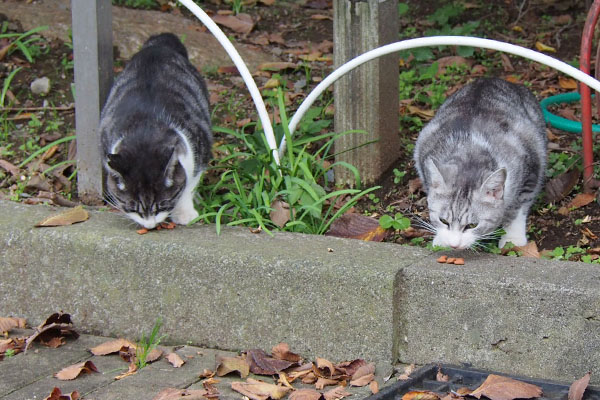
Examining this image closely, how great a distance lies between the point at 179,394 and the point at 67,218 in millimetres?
1269

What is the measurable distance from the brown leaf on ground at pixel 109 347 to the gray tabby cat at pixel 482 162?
150 cm

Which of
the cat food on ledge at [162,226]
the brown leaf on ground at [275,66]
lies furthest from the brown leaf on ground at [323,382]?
the brown leaf on ground at [275,66]

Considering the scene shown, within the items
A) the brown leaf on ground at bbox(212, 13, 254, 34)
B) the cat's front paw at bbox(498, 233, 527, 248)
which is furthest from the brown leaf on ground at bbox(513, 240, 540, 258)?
the brown leaf on ground at bbox(212, 13, 254, 34)

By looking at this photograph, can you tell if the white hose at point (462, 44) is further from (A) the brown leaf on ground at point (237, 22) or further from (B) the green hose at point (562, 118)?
(A) the brown leaf on ground at point (237, 22)

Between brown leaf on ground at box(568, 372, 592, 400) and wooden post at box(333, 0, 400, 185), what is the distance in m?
1.98

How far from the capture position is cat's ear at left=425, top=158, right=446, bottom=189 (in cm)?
394

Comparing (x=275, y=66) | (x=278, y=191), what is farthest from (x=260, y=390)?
(x=275, y=66)

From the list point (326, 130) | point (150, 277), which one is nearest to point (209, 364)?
point (150, 277)

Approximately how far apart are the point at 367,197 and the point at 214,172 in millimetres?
1044

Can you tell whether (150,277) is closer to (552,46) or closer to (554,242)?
(554,242)

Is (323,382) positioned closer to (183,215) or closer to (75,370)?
(75,370)

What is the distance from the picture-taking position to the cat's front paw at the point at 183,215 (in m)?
4.34

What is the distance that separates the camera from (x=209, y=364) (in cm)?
351

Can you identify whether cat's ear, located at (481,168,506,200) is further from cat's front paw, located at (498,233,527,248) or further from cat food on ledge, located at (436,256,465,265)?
cat food on ledge, located at (436,256,465,265)
